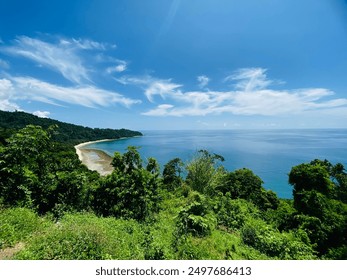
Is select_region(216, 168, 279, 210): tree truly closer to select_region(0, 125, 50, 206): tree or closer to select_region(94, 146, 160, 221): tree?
select_region(94, 146, 160, 221): tree

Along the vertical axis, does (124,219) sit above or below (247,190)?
above

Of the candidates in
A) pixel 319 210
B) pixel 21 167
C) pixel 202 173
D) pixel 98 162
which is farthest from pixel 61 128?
pixel 319 210

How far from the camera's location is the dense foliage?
481 centimetres

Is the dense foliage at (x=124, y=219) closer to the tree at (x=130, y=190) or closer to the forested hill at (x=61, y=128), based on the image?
the tree at (x=130, y=190)

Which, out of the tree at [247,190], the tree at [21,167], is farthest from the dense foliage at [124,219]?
the tree at [247,190]

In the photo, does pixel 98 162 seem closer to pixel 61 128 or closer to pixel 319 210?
pixel 319 210

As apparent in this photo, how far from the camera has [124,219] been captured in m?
8.05

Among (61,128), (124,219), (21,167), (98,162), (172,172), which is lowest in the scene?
(98,162)

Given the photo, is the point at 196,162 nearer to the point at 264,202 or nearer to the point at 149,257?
the point at 264,202

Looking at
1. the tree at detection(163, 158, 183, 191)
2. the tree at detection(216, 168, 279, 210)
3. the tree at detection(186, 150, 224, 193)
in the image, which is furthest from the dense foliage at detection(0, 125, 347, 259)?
the tree at detection(163, 158, 183, 191)

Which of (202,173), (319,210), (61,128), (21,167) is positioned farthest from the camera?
(61,128)

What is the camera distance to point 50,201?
802 cm

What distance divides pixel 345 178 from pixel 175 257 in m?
28.6

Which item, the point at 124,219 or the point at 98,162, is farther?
the point at 98,162
